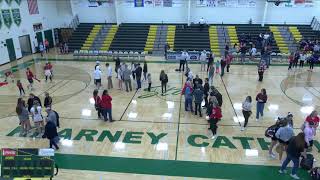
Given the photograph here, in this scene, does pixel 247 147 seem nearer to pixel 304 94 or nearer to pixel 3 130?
pixel 304 94

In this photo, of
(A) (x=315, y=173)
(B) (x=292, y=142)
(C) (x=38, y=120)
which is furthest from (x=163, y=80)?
(A) (x=315, y=173)

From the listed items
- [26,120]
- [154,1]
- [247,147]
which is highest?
[154,1]

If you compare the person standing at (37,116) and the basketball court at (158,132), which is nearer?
the basketball court at (158,132)

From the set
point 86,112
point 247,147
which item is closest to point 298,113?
point 247,147

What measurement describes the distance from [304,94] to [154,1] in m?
17.4

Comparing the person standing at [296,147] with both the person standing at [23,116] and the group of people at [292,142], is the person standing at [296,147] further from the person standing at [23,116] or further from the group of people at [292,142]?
the person standing at [23,116]

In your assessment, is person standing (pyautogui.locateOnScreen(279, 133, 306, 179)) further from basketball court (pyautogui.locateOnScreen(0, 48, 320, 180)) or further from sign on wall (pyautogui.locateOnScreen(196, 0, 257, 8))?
sign on wall (pyautogui.locateOnScreen(196, 0, 257, 8))

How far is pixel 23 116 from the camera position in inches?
377

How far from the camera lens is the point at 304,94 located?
14.3 meters

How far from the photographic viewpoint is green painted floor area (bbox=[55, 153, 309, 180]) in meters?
7.88

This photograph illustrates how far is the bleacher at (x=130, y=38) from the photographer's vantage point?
25.1 m

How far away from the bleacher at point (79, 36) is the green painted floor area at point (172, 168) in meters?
18.7

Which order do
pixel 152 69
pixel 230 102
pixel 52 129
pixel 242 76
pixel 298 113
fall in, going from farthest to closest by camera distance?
pixel 152 69 < pixel 242 76 < pixel 230 102 < pixel 298 113 < pixel 52 129

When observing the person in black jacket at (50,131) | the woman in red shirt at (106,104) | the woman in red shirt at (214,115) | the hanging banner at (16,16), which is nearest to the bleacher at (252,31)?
the woman in red shirt at (214,115)
